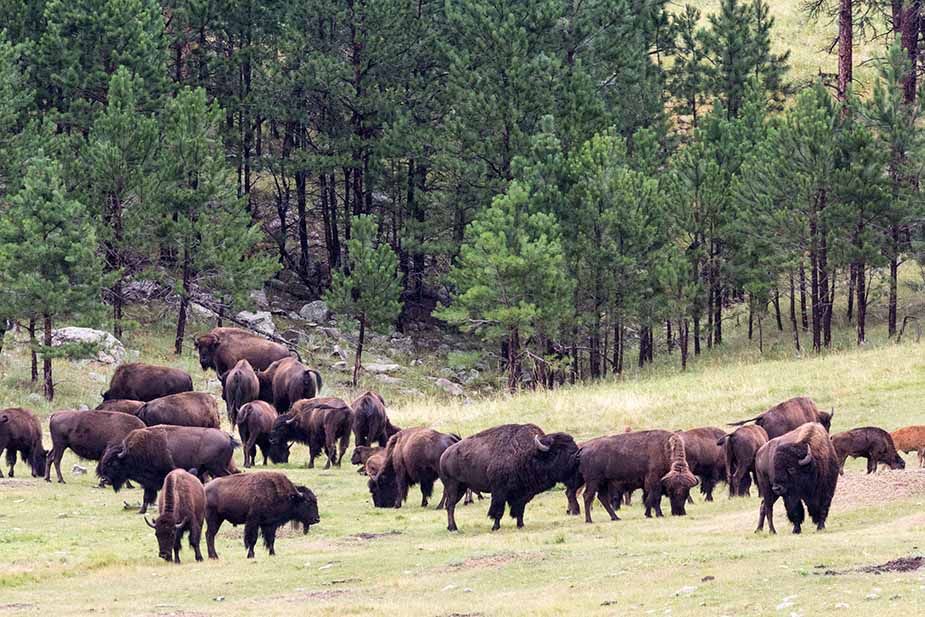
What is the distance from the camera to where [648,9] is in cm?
6981

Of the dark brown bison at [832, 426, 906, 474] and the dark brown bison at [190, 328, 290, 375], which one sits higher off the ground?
the dark brown bison at [190, 328, 290, 375]

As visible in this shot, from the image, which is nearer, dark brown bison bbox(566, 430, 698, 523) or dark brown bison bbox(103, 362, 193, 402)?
dark brown bison bbox(566, 430, 698, 523)

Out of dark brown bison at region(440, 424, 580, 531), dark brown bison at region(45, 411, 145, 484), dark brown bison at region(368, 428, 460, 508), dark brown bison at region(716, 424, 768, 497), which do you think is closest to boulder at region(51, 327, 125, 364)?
→ dark brown bison at region(45, 411, 145, 484)

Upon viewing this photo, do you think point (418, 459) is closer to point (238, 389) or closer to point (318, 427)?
point (318, 427)

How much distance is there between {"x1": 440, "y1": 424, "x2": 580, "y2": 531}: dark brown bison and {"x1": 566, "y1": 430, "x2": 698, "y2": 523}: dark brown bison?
34 centimetres

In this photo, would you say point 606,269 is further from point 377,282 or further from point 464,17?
point 464,17

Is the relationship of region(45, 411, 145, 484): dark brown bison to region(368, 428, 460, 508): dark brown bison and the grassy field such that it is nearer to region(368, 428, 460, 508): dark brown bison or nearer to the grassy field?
the grassy field

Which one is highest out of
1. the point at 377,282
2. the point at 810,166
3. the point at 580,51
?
the point at 580,51

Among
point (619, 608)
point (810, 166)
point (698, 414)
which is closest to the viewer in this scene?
point (619, 608)

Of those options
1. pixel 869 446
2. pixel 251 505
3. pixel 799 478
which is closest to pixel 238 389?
pixel 251 505

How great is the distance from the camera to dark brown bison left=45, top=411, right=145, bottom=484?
1035 inches

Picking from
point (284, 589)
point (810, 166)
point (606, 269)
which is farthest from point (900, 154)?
point (284, 589)

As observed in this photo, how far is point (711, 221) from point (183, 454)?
34.0m

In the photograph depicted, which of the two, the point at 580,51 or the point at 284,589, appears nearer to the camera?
the point at 284,589
